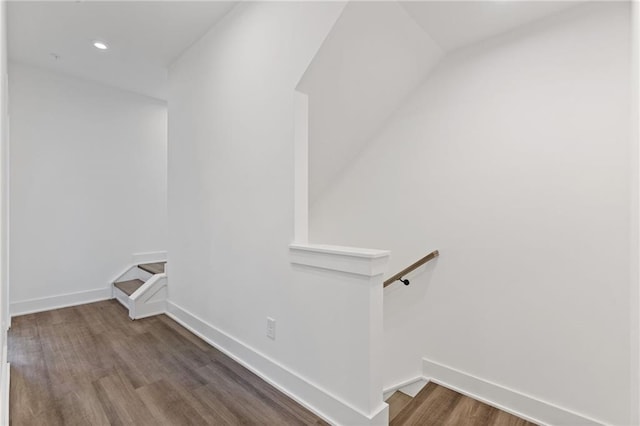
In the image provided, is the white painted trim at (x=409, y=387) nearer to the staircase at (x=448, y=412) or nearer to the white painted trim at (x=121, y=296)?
the staircase at (x=448, y=412)

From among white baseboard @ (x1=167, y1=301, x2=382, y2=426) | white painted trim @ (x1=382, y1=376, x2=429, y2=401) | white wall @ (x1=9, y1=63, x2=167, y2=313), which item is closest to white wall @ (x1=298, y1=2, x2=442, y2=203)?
white baseboard @ (x1=167, y1=301, x2=382, y2=426)

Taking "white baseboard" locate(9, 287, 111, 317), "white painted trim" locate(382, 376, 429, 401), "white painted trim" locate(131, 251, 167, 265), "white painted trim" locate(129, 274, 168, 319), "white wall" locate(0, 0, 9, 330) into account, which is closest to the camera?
"white wall" locate(0, 0, 9, 330)

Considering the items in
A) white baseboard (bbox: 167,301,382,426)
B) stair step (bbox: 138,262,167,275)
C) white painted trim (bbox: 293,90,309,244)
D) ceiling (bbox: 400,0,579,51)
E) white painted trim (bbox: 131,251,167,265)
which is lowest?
white baseboard (bbox: 167,301,382,426)

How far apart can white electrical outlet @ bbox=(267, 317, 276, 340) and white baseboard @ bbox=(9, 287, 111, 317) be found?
281 centimetres

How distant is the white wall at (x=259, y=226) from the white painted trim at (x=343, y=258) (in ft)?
0.18

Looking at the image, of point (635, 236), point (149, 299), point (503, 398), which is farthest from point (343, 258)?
point (149, 299)

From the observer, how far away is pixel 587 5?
1771 mm

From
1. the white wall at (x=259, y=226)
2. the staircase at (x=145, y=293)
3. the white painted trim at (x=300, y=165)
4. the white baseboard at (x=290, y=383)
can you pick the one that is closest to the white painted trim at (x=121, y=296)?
the staircase at (x=145, y=293)

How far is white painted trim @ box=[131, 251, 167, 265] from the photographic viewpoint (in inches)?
157

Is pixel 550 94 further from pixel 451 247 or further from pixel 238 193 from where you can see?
pixel 238 193

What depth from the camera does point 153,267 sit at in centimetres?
370

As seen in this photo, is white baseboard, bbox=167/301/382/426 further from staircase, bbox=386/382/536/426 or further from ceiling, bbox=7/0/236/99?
ceiling, bbox=7/0/236/99

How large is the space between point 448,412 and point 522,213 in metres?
1.38

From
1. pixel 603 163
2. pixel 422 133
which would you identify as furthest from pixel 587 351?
pixel 422 133
